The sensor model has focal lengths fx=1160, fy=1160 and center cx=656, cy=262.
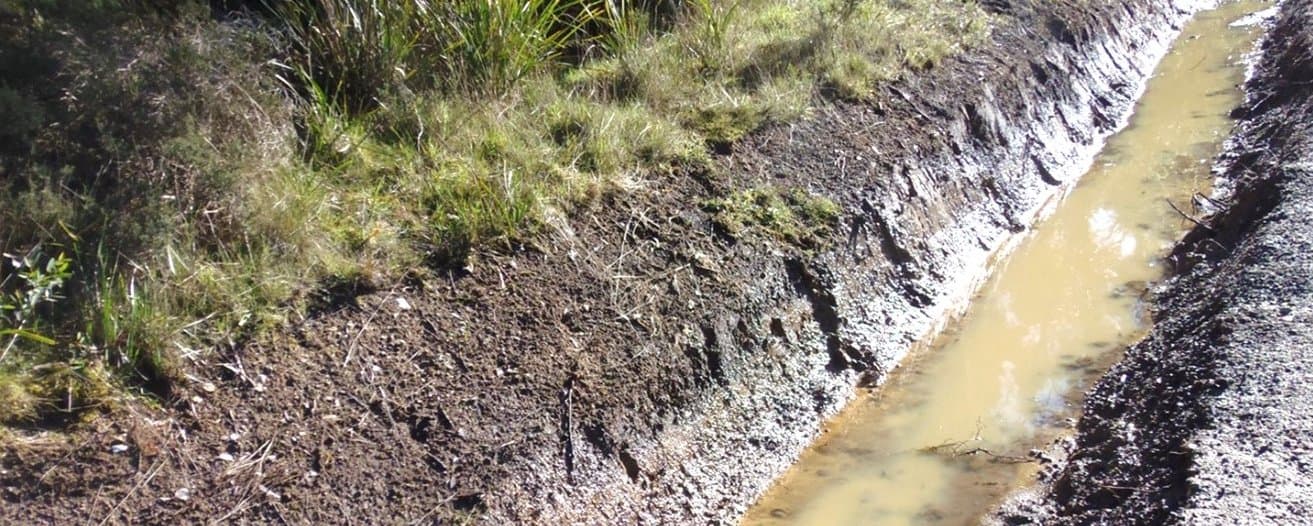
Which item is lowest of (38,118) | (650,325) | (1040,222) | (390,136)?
(1040,222)

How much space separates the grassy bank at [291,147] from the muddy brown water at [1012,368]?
1184mm

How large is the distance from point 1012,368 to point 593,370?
8.07ft

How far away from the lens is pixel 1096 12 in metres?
10.7

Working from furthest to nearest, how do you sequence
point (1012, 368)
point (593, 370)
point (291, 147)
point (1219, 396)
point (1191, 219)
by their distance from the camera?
point (1191, 219) < point (1012, 368) < point (291, 147) < point (593, 370) < point (1219, 396)

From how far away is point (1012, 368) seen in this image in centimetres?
620

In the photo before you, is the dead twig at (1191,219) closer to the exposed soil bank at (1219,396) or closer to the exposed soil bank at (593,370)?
the exposed soil bank at (1219,396)

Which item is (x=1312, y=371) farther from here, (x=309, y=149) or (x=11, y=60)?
(x=11, y=60)

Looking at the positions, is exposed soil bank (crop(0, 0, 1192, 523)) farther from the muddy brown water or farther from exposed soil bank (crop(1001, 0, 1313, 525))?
exposed soil bank (crop(1001, 0, 1313, 525))

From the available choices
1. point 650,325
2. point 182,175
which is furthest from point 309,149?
point 650,325

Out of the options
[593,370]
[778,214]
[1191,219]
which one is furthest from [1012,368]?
[593,370]

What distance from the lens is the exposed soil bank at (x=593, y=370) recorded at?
13.6ft

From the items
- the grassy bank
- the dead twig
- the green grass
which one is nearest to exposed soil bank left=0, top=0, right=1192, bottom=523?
the green grass

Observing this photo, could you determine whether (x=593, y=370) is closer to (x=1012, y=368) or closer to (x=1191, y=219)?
(x=1012, y=368)

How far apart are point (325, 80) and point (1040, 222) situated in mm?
4800
